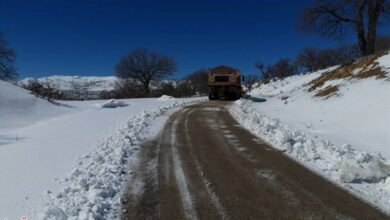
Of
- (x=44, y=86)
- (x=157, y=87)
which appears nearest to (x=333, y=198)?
(x=44, y=86)

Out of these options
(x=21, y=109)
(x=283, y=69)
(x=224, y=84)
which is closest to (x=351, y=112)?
(x=21, y=109)

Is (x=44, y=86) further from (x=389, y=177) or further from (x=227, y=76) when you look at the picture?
(x=389, y=177)

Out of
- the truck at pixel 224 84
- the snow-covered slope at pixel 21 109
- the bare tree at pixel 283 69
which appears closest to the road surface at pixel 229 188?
the snow-covered slope at pixel 21 109

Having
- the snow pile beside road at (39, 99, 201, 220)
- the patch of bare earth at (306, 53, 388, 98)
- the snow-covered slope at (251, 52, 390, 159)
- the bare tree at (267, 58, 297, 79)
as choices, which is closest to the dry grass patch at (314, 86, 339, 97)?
the patch of bare earth at (306, 53, 388, 98)

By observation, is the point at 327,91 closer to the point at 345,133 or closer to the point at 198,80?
the point at 345,133

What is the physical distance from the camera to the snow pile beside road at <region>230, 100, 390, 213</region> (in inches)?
264

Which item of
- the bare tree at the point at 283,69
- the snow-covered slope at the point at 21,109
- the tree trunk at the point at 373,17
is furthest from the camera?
the bare tree at the point at 283,69

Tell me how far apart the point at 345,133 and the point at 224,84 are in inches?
863

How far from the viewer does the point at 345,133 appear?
12.2m

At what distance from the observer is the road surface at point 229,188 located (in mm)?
5680

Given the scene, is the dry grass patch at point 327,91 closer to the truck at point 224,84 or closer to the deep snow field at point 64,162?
the deep snow field at point 64,162

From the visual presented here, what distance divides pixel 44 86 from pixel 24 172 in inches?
753

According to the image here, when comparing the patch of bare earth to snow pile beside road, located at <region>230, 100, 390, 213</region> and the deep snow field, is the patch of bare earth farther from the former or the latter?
the deep snow field

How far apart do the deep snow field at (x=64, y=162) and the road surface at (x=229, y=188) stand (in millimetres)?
492
